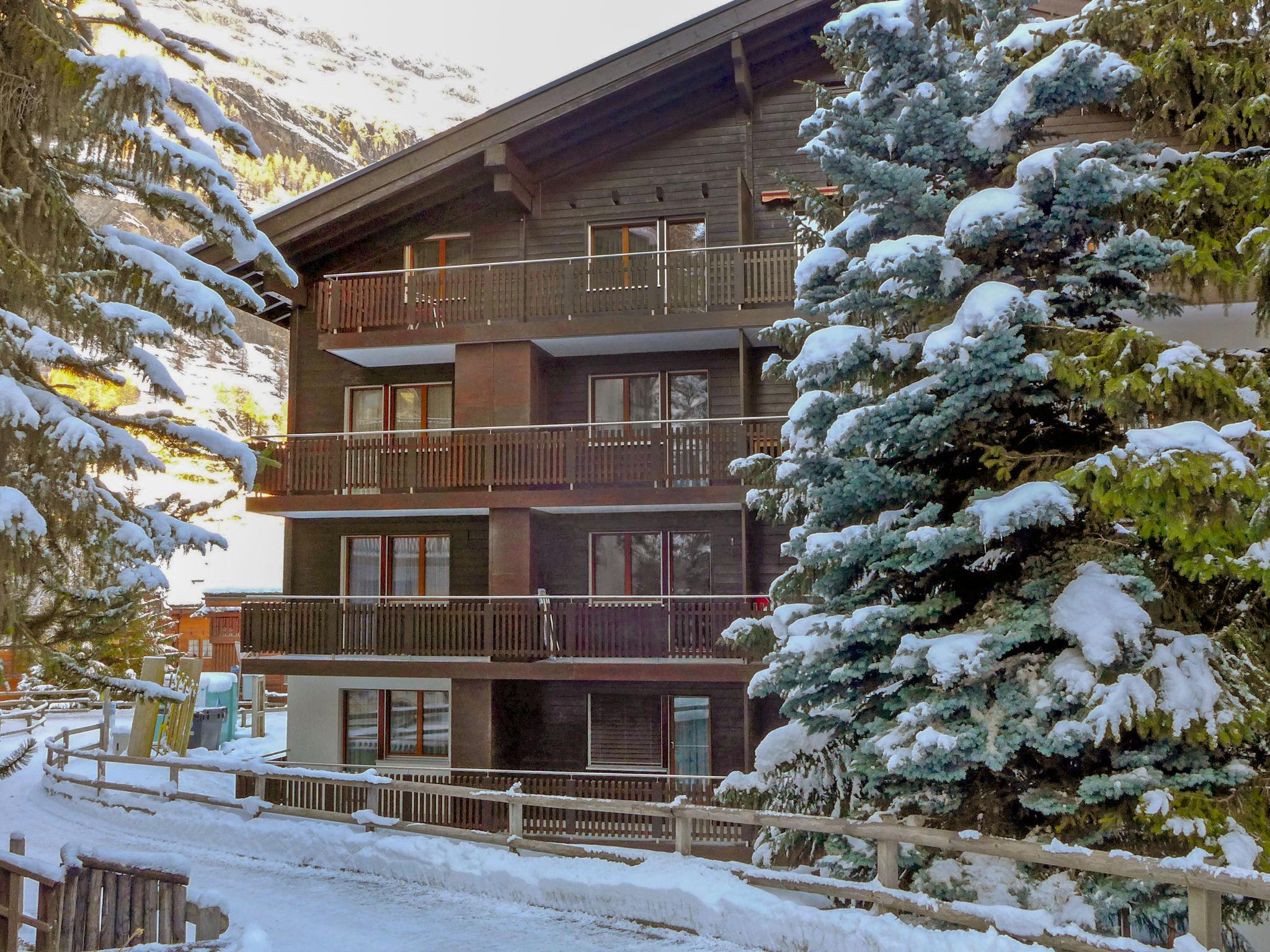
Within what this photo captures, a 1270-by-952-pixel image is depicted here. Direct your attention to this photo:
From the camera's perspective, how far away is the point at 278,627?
17.5 m

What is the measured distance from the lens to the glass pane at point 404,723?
1892cm

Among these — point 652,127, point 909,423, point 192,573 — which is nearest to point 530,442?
point 652,127

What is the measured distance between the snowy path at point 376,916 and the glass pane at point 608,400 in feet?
29.6

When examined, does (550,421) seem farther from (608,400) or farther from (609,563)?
(609,563)

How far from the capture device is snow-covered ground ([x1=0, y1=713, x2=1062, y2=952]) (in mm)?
8578

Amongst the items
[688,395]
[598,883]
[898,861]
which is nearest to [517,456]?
[688,395]

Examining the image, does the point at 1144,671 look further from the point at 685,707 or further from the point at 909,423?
the point at 685,707

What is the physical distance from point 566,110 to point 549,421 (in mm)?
5206

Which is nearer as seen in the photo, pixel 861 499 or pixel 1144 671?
pixel 1144 671

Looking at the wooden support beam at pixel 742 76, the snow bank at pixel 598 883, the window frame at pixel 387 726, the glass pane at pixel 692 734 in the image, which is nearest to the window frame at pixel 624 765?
the glass pane at pixel 692 734

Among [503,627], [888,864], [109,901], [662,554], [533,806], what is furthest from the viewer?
[662,554]

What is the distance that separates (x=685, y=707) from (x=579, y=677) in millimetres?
2294

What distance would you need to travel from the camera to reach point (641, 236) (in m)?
19.1

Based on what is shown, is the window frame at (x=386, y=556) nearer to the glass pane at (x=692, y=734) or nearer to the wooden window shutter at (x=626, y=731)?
the wooden window shutter at (x=626, y=731)
